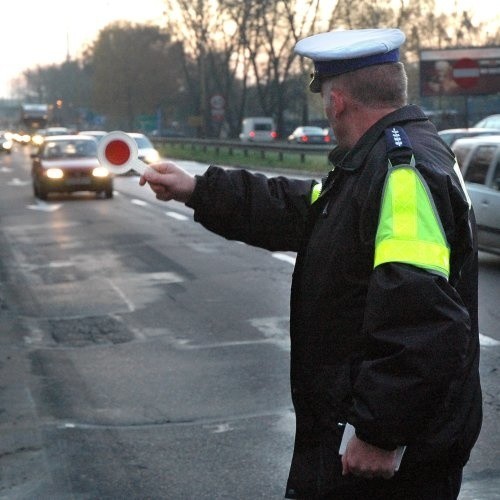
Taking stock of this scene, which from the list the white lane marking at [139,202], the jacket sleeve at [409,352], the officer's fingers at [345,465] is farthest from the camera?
the white lane marking at [139,202]

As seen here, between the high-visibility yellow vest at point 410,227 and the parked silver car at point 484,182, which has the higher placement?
the high-visibility yellow vest at point 410,227

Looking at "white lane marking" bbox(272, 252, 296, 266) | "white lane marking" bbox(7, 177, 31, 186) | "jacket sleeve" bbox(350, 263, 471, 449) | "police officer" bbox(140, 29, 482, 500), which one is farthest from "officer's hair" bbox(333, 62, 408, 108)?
"white lane marking" bbox(7, 177, 31, 186)

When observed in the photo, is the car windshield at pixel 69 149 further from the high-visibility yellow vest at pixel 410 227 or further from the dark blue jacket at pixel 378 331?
the high-visibility yellow vest at pixel 410 227

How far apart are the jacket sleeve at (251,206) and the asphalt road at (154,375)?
2118 millimetres

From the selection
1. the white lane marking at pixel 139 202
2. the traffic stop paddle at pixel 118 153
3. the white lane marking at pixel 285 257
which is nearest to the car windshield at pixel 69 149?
Result: the white lane marking at pixel 139 202

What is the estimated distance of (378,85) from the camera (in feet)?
10.2

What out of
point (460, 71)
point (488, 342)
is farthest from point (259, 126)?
point (488, 342)

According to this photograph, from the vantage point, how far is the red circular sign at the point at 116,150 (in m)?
3.75

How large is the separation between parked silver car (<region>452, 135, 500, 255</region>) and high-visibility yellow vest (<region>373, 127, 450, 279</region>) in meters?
11.0

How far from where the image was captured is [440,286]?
9.18 feet

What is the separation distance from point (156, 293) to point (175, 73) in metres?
90.2

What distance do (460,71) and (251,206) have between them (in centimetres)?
5311

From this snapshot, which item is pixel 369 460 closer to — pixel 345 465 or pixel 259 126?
pixel 345 465

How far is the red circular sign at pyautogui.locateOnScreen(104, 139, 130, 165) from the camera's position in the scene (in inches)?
147
